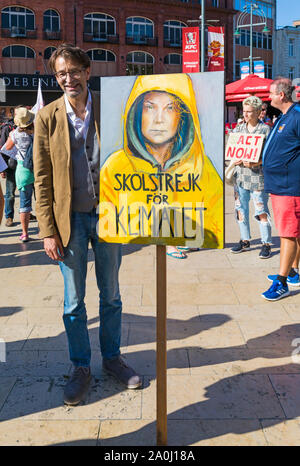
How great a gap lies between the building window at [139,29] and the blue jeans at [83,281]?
44.4 m

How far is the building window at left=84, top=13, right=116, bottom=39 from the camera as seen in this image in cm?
4316

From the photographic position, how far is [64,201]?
2.94 m

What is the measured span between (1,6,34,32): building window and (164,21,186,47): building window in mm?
12231

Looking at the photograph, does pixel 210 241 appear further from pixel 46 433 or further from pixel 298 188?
pixel 298 188

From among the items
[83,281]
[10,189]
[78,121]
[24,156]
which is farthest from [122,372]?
[10,189]

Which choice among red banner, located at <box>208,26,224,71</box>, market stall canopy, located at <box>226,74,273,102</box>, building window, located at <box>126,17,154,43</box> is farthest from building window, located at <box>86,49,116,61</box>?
market stall canopy, located at <box>226,74,273,102</box>

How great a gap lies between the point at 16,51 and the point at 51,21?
13.2 ft

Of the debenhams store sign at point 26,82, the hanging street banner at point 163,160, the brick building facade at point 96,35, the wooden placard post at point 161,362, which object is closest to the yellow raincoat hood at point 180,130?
the hanging street banner at point 163,160

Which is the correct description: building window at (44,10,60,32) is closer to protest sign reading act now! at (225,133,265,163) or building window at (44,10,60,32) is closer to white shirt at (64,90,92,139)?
protest sign reading act now! at (225,133,265,163)

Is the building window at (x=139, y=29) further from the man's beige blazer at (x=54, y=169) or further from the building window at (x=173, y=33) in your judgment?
the man's beige blazer at (x=54, y=169)

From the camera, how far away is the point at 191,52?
858 inches

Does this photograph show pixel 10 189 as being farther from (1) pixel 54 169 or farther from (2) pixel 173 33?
(2) pixel 173 33

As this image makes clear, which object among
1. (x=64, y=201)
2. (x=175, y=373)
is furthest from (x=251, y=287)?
(x=64, y=201)

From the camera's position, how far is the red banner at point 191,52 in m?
21.1
